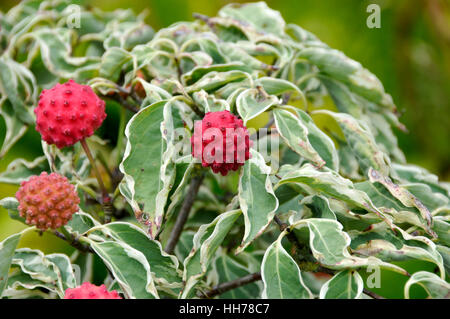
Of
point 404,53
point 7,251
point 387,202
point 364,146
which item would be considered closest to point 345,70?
point 364,146

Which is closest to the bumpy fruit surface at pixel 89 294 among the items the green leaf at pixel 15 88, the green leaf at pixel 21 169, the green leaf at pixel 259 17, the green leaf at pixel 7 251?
the green leaf at pixel 7 251

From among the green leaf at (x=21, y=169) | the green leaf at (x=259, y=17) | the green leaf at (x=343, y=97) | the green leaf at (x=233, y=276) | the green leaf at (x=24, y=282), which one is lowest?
the green leaf at (x=233, y=276)

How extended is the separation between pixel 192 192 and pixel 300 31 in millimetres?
445

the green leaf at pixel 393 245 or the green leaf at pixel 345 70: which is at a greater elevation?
the green leaf at pixel 345 70

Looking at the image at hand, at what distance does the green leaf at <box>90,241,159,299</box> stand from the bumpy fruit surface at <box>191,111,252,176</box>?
146mm

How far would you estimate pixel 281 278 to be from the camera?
0.65 meters

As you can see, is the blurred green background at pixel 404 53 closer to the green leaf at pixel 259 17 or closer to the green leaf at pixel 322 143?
the green leaf at pixel 259 17

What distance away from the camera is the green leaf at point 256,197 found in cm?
66

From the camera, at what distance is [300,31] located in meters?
1.12

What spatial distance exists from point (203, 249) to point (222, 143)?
Answer: 0.43 feet

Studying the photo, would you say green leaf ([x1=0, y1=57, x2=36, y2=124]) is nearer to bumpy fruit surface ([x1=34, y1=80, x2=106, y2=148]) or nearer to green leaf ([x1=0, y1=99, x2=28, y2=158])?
green leaf ([x1=0, y1=99, x2=28, y2=158])

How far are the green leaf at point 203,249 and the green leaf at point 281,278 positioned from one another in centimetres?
7
